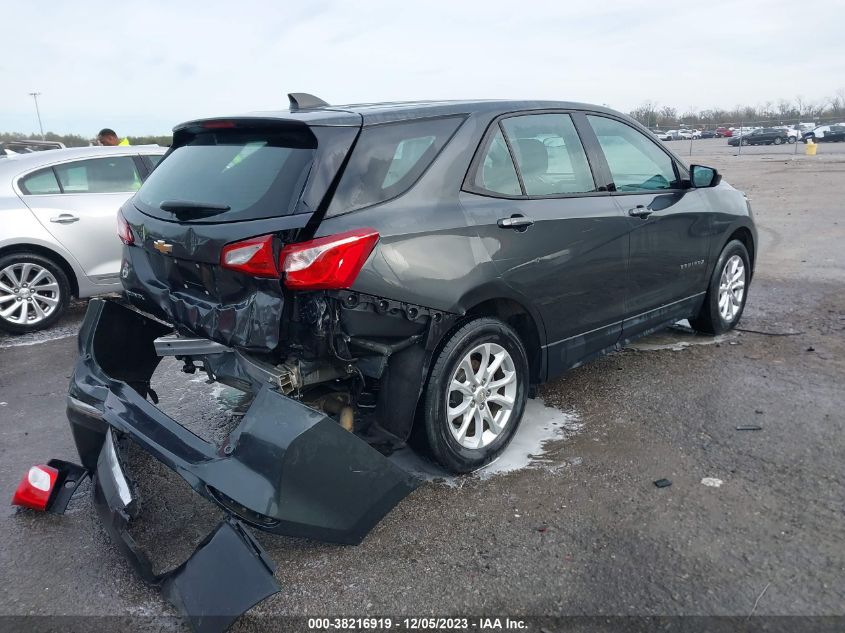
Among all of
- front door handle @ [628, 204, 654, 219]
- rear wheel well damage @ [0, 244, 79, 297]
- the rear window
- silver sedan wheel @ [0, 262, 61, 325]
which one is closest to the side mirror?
front door handle @ [628, 204, 654, 219]

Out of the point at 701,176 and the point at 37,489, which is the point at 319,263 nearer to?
the point at 37,489

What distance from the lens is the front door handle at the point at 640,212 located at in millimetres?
4277

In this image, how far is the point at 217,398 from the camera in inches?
187

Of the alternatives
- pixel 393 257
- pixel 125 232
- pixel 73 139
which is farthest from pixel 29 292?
pixel 73 139

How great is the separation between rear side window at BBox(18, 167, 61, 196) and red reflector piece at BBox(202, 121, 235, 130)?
413cm

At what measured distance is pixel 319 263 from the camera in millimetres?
2812

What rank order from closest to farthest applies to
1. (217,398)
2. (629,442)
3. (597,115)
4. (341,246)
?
(341,246) → (629,442) → (597,115) → (217,398)

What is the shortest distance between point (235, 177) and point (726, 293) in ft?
13.4

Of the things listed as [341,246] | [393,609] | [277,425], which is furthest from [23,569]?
[341,246]

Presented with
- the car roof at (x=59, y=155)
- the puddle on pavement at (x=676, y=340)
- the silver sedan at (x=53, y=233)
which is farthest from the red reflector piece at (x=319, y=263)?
the car roof at (x=59, y=155)

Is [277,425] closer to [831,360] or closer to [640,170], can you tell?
[640,170]

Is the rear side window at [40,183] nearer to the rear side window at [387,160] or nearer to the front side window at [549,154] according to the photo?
the rear side window at [387,160]

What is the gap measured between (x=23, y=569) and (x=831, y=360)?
5111 millimetres

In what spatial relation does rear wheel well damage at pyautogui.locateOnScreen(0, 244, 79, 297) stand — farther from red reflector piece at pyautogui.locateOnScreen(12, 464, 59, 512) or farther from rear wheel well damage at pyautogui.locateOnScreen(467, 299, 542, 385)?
rear wheel well damage at pyautogui.locateOnScreen(467, 299, 542, 385)
